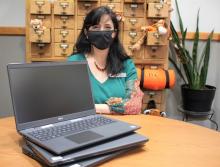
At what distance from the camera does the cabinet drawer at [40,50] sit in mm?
2605

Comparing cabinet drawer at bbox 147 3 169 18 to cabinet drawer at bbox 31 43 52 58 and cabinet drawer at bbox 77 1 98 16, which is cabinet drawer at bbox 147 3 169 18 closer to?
cabinet drawer at bbox 77 1 98 16

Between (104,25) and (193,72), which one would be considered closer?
(104,25)

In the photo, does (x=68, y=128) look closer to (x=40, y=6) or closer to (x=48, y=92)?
(x=48, y=92)

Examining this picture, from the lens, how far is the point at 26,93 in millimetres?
1019

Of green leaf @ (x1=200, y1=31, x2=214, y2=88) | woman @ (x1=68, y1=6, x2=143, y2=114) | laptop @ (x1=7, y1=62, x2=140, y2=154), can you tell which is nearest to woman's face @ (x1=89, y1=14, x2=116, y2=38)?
woman @ (x1=68, y1=6, x2=143, y2=114)

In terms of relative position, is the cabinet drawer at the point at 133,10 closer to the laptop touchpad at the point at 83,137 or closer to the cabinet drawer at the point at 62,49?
the cabinet drawer at the point at 62,49

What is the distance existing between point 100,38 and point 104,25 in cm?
12

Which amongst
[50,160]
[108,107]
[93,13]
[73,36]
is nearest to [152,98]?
[73,36]

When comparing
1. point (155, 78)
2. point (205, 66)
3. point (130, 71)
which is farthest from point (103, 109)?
point (205, 66)

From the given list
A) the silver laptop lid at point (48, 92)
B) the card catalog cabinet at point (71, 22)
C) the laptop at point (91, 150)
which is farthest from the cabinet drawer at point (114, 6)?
the laptop at point (91, 150)

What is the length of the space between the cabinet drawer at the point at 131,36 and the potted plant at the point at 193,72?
1.36 feet

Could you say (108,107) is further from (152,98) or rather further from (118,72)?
(152,98)

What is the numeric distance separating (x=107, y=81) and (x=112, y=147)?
2.92 ft

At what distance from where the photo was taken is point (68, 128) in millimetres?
1038
